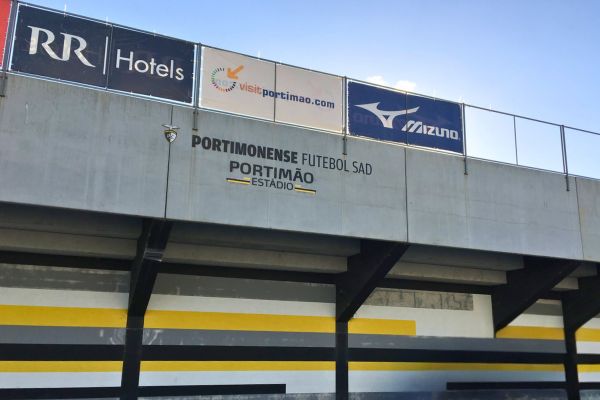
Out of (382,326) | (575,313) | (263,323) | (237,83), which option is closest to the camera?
(237,83)

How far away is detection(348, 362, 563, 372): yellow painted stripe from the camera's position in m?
16.8

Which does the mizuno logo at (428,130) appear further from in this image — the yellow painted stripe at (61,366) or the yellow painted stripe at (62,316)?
the yellow painted stripe at (61,366)

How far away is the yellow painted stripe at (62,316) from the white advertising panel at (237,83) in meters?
5.58

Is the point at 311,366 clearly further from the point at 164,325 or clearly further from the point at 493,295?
the point at 493,295

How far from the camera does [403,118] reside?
15.9 metres

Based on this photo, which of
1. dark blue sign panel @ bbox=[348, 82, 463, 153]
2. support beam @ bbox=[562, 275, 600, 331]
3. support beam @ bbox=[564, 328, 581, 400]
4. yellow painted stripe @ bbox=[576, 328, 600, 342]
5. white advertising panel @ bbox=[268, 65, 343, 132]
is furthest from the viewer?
yellow painted stripe @ bbox=[576, 328, 600, 342]

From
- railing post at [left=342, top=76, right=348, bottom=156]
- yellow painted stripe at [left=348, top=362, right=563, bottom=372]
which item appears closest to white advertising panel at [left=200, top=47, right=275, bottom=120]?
railing post at [left=342, top=76, right=348, bottom=156]

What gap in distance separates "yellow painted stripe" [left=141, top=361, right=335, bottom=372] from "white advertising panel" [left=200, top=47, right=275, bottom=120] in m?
6.42

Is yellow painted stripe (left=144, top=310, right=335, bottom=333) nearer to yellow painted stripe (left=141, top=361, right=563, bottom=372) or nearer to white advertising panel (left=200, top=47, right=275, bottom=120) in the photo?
yellow painted stripe (left=141, top=361, right=563, bottom=372)

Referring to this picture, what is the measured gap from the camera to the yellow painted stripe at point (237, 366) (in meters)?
14.5

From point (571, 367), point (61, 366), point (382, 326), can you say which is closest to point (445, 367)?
point (382, 326)

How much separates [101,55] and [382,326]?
10.6 metres

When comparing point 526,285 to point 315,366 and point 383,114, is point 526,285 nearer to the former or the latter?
point 315,366

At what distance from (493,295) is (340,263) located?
6087 mm
